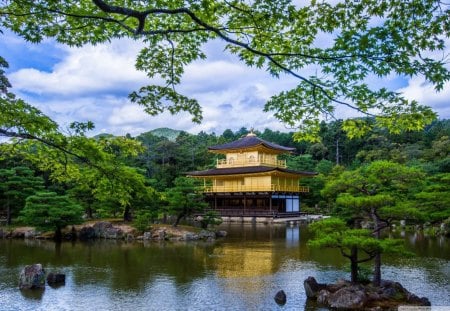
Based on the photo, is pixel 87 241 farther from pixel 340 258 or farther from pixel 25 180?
pixel 340 258

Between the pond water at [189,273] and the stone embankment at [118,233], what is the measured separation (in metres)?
1.51

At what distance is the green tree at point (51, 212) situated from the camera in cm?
1753

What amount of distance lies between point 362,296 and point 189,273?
4491mm

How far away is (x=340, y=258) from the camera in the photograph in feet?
39.9

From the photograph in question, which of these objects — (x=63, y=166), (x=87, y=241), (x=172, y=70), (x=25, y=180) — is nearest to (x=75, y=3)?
(x=172, y=70)

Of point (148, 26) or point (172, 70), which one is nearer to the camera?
point (148, 26)

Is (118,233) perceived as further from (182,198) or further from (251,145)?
(251,145)

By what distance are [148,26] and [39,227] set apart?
15.7 m

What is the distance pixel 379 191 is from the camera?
927 cm

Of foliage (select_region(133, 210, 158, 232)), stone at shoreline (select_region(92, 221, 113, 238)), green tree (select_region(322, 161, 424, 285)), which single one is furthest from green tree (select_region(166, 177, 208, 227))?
green tree (select_region(322, 161, 424, 285))

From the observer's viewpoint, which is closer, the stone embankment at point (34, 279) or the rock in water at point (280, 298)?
the rock in water at point (280, 298)

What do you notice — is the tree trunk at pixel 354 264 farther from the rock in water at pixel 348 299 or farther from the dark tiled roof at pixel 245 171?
the dark tiled roof at pixel 245 171

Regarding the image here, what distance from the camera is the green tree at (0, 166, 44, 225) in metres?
21.1

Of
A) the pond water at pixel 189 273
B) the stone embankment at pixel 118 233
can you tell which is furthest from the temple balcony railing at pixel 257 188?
the pond water at pixel 189 273
